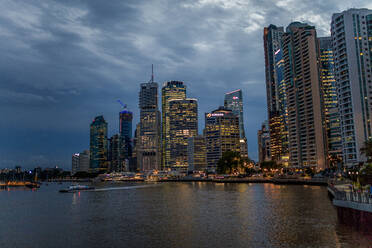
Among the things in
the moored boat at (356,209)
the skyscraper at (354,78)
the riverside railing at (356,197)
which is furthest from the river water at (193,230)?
the skyscraper at (354,78)

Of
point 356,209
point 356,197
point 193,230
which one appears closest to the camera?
point 356,209

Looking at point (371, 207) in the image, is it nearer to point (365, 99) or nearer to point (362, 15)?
point (365, 99)

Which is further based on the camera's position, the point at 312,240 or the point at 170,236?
the point at 170,236

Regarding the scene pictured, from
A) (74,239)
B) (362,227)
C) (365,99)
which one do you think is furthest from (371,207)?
(365,99)

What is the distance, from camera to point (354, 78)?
191000 millimetres

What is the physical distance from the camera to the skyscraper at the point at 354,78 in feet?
614

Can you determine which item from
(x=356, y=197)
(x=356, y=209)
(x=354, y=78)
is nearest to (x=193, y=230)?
(x=356, y=209)

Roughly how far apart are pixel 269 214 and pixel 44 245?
148 feet

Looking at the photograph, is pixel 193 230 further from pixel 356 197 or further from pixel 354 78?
pixel 354 78

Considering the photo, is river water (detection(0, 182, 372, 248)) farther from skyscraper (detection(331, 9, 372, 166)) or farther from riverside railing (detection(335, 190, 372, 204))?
skyscraper (detection(331, 9, 372, 166))

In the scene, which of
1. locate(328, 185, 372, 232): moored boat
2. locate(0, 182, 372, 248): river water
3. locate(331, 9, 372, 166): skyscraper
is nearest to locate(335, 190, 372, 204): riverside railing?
locate(328, 185, 372, 232): moored boat

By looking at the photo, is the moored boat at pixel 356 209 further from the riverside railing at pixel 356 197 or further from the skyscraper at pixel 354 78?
the skyscraper at pixel 354 78

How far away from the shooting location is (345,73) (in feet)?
641

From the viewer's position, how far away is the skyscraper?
18700cm
